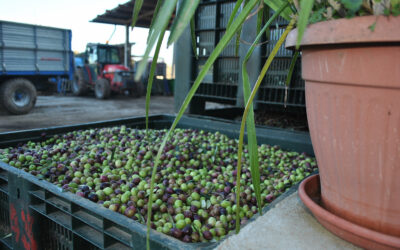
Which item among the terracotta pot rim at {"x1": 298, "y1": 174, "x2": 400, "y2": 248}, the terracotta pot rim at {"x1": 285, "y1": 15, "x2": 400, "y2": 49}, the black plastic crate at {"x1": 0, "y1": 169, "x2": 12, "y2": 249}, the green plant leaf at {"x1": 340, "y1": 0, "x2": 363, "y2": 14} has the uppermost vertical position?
the green plant leaf at {"x1": 340, "y1": 0, "x2": 363, "y2": 14}

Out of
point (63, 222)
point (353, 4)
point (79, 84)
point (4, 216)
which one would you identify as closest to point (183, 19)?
point (353, 4)

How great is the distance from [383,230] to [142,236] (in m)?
0.59

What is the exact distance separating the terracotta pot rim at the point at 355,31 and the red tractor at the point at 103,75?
32.2 feet

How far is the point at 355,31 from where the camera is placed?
682 mm

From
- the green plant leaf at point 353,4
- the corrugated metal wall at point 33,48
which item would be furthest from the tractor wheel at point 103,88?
the green plant leaf at point 353,4

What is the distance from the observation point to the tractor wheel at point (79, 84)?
10930 mm

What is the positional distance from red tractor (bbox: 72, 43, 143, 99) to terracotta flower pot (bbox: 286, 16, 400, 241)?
32.2 feet

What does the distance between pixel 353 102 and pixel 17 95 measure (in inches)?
290

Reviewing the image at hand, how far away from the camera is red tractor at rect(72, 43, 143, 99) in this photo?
10.2 m

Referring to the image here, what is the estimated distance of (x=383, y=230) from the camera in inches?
29.9

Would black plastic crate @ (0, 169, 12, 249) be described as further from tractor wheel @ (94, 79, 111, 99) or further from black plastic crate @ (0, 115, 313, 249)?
tractor wheel @ (94, 79, 111, 99)

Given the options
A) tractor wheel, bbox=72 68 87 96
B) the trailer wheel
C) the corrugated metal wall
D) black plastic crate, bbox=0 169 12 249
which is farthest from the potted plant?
tractor wheel, bbox=72 68 87 96

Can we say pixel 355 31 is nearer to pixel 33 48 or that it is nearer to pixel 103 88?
pixel 33 48

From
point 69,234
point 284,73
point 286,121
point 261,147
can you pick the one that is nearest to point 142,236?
point 69,234
